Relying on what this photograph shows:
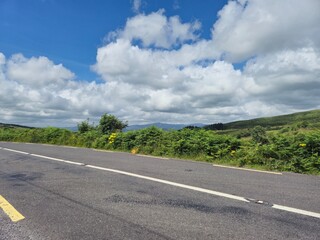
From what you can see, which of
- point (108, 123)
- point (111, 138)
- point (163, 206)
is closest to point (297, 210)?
point (163, 206)

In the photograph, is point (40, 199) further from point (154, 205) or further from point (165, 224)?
point (165, 224)

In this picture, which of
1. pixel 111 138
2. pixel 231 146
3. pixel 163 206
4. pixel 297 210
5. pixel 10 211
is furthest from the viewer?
pixel 111 138

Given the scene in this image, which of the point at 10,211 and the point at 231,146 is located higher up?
the point at 231,146

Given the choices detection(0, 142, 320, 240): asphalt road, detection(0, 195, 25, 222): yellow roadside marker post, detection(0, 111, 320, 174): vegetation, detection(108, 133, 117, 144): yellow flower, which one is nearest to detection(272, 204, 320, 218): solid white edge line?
detection(0, 142, 320, 240): asphalt road

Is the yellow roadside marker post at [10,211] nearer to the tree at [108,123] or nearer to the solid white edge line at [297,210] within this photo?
the solid white edge line at [297,210]

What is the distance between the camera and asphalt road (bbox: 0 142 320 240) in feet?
12.1

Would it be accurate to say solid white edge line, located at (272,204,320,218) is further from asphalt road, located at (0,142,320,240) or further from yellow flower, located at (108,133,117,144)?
yellow flower, located at (108,133,117,144)

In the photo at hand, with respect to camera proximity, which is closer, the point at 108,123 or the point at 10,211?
the point at 10,211

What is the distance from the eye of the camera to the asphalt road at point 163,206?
3.69 meters

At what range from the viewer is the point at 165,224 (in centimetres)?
393

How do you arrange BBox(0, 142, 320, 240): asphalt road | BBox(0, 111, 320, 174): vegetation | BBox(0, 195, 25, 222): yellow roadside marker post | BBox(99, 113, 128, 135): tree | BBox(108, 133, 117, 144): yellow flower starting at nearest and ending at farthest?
BBox(0, 142, 320, 240): asphalt road
BBox(0, 195, 25, 222): yellow roadside marker post
BBox(0, 111, 320, 174): vegetation
BBox(108, 133, 117, 144): yellow flower
BBox(99, 113, 128, 135): tree

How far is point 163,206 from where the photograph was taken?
188 inches

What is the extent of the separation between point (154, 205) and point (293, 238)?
2278 mm

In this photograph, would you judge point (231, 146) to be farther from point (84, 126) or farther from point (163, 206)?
point (84, 126)
